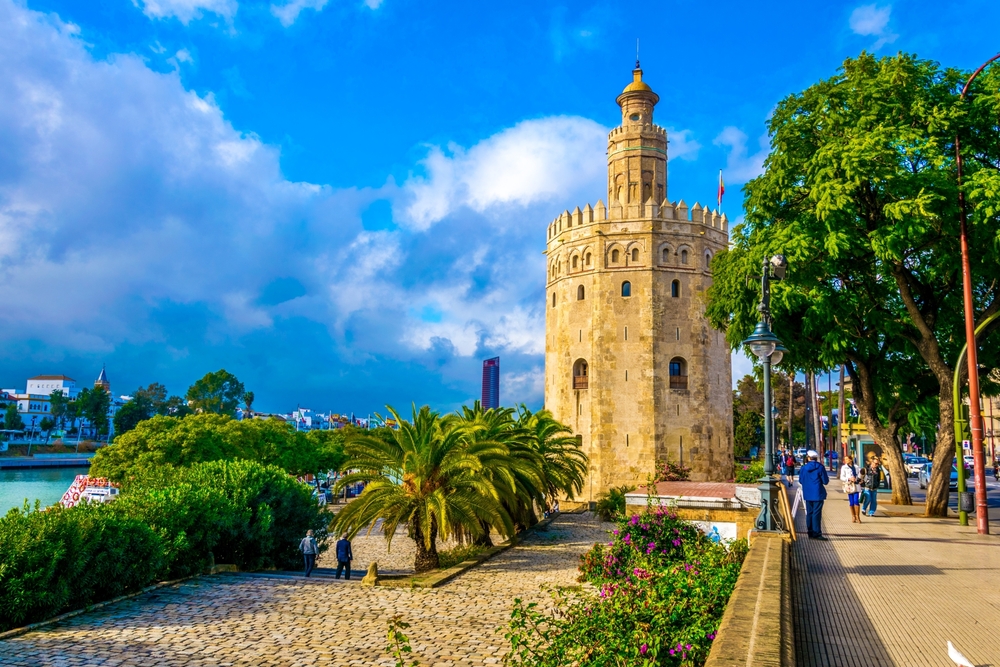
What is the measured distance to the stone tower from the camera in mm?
34250

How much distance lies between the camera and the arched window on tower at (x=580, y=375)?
35.5 meters

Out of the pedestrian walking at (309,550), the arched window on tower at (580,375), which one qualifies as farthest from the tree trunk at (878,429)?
the arched window on tower at (580,375)

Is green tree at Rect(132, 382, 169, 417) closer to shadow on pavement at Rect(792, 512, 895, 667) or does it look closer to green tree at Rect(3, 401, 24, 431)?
green tree at Rect(3, 401, 24, 431)

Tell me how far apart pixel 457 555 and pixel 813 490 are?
33.1 feet

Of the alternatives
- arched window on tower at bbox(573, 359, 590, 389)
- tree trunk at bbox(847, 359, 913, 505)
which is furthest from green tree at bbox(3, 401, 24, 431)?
tree trunk at bbox(847, 359, 913, 505)

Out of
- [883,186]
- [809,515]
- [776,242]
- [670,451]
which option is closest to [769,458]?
[809,515]

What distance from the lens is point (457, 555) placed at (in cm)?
1914

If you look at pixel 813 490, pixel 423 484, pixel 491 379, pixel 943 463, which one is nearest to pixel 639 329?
pixel 943 463

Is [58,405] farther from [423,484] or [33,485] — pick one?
[423,484]

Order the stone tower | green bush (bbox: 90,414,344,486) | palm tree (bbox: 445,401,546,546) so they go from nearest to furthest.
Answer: palm tree (bbox: 445,401,546,546) → the stone tower → green bush (bbox: 90,414,344,486)

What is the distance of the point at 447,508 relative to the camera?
1658cm

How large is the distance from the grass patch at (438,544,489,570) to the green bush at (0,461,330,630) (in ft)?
11.4

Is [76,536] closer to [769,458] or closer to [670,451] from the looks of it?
[769,458]

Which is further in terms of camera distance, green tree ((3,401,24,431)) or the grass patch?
green tree ((3,401,24,431))
